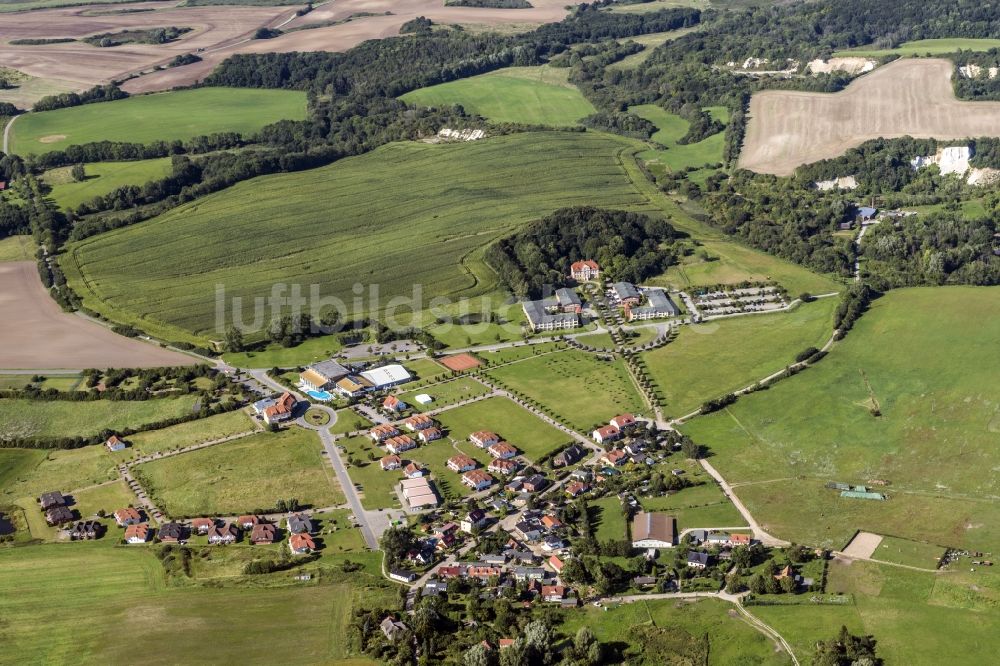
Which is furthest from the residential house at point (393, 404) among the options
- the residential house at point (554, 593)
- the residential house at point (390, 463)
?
the residential house at point (554, 593)

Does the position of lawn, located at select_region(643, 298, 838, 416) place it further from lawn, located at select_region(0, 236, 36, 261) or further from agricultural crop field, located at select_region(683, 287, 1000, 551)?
lawn, located at select_region(0, 236, 36, 261)

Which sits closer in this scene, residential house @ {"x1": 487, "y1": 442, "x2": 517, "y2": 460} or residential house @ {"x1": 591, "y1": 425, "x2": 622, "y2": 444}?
residential house @ {"x1": 487, "y1": 442, "x2": 517, "y2": 460}

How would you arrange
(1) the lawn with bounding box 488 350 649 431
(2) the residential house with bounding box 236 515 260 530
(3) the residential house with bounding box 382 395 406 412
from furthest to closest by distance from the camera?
1. (3) the residential house with bounding box 382 395 406 412
2. (1) the lawn with bounding box 488 350 649 431
3. (2) the residential house with bounding box 236 515 260 530

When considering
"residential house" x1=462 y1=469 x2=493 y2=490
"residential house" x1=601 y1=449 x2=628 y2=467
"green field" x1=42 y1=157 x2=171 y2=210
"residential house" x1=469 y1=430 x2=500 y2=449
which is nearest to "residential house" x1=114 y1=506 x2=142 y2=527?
"residential house" x1=462 y1=469 x2=493 y2=490

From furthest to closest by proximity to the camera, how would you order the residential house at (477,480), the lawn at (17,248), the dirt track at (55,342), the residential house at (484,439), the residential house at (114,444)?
the lawn at (17,248), the dirt track at (55,342), the residential house at (114,444), the residential house at (484,439), the residential house at (477,480)

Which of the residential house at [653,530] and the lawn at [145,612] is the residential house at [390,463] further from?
→ the residential house at [653,530]

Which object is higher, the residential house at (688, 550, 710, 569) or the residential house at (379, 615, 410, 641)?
the residential house at (379, 615, 410, 641)
